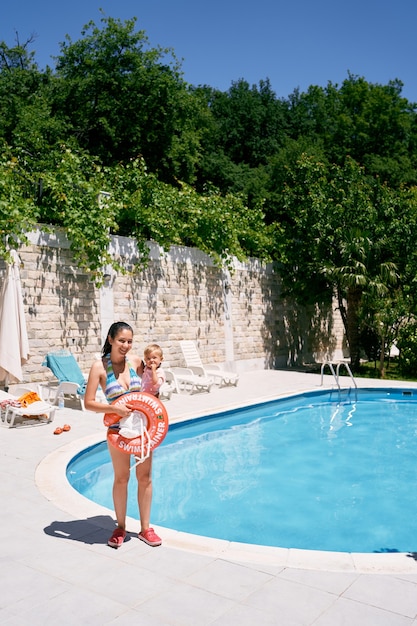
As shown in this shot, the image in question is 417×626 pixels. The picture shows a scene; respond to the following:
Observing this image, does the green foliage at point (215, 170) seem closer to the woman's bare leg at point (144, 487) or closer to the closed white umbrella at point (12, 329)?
the closed white umbrella at point (12, 329)

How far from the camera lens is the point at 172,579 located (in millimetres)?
3475

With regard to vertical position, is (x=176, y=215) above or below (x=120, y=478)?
above

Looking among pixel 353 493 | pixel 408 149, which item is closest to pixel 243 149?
pixel 408 149

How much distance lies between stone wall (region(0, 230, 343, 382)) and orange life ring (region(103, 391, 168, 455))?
278 inches

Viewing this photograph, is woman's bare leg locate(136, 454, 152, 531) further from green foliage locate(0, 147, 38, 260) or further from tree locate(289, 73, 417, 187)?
tree locate(289, 73, 417, 187)

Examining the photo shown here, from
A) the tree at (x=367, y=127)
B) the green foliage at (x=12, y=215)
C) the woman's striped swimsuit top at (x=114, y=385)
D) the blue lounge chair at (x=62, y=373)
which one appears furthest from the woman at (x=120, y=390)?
the tree at (x=367, y=127)

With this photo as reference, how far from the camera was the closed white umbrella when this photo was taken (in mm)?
9445

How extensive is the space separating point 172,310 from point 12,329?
5.29 m

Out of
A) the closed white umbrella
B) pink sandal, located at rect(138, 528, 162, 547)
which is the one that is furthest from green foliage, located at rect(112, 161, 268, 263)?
pink sandal, located at rect(138, 528, 162, 547)

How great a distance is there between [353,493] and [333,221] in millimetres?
10847

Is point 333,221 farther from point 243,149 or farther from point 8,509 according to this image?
point 243,149

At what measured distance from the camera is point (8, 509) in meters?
4.82

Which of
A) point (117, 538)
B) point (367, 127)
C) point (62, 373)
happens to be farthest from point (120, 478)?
point (367, 127)

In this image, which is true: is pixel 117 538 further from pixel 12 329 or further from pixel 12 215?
pixel 12 215
